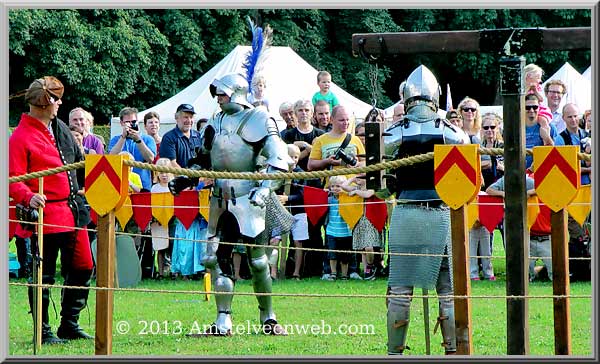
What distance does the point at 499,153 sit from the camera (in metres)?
7.39

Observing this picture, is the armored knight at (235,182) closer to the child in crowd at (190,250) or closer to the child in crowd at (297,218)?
the child in crowd at (190,250)

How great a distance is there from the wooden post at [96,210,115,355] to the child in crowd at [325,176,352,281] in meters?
5.78

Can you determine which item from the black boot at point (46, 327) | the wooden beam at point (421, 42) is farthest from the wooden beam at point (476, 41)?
the black boot at point (46, 327)

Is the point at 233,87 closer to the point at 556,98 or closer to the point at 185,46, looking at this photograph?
the point at 556,98

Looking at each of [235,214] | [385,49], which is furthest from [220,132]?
[385,49]

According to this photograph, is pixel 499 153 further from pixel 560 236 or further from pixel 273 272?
pixel 273 272

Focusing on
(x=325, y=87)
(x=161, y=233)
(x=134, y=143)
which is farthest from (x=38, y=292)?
(x=325, y=87)

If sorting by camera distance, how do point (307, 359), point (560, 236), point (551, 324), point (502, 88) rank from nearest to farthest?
point (307, 359) < point (502, 88) < point (560, 236) < point (551, 324)

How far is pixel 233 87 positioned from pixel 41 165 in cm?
148

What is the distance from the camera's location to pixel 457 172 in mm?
7215

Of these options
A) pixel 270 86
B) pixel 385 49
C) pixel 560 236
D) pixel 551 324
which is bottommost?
pixel 551 324

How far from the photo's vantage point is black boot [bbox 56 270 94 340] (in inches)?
363

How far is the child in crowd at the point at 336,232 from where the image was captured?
13.0 meters

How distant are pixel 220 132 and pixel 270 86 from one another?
32.4 ft
